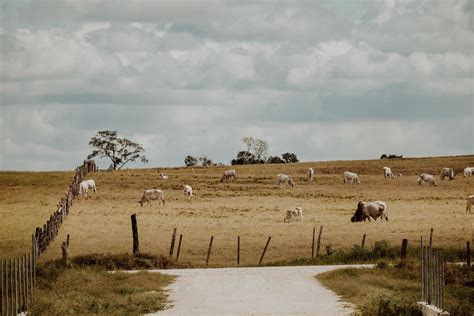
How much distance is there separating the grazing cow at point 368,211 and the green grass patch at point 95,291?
28.8 m

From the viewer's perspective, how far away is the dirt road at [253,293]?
25031 mm

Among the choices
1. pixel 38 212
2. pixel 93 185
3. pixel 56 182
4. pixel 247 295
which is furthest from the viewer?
pixel 56 182

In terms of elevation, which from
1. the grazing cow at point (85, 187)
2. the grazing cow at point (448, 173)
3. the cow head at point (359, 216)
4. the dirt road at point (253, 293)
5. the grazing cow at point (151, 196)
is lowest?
the dirt road at point (253, 293)

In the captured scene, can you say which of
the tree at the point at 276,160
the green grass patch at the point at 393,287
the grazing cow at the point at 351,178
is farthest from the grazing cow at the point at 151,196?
the tree at the point at 276,160

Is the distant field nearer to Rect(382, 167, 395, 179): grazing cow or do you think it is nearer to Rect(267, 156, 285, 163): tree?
Rect(382, 167, 395, 179): grazing cow

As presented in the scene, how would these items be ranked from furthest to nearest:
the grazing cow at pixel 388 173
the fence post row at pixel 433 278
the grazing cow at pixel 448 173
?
1. the grazing cow at pixel 388 173
2. the grazing cow at pixel 448 173
3. the fence post row at pixel 433 278

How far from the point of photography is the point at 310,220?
64062 mm

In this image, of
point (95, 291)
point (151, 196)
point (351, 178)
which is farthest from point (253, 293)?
point (351, 178)

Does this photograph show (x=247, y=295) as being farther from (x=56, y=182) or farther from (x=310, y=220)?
(x=56, y=182)

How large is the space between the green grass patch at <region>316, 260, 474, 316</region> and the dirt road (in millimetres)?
574

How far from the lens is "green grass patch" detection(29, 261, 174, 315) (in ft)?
81.9

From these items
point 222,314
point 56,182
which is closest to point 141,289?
point 222,314

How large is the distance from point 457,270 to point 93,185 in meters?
52.4

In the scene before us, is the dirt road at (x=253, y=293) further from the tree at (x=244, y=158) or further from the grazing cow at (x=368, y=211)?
the tree at (x=244, y=158)
